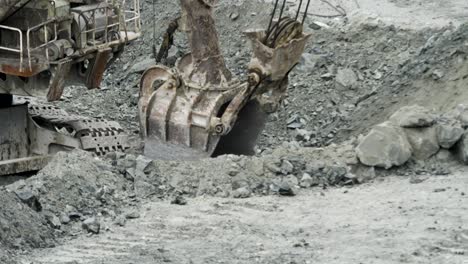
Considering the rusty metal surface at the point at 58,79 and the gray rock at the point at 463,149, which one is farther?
the rusty metal surface at the point at 58,79

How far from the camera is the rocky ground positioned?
7.78m

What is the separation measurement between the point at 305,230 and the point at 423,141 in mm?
1920

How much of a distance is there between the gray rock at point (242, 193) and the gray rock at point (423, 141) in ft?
5.17

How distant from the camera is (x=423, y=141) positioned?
971cm

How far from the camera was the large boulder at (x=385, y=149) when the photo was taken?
962 centimetres

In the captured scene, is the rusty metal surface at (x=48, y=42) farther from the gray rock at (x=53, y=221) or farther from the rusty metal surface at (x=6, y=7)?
the gray rock at (x=53, y=221)

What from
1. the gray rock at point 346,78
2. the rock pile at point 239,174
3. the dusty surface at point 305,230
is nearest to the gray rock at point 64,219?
the dusty surface at point 305,230

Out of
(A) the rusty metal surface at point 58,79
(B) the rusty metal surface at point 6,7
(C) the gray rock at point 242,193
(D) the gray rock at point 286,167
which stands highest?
(B) the rusty metal surface at point 6,7

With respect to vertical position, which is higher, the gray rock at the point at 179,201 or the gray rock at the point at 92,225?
the gray rock at the point at 179,201

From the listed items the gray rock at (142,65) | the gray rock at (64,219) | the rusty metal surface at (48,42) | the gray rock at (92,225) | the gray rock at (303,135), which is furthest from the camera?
the gray rock at (142,65)

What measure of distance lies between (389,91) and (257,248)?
16.7 feet

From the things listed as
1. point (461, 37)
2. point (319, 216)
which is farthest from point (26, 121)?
point (461, 37)

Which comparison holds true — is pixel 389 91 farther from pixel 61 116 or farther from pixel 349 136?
pixel 61 116

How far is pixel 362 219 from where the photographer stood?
27.9 ft
